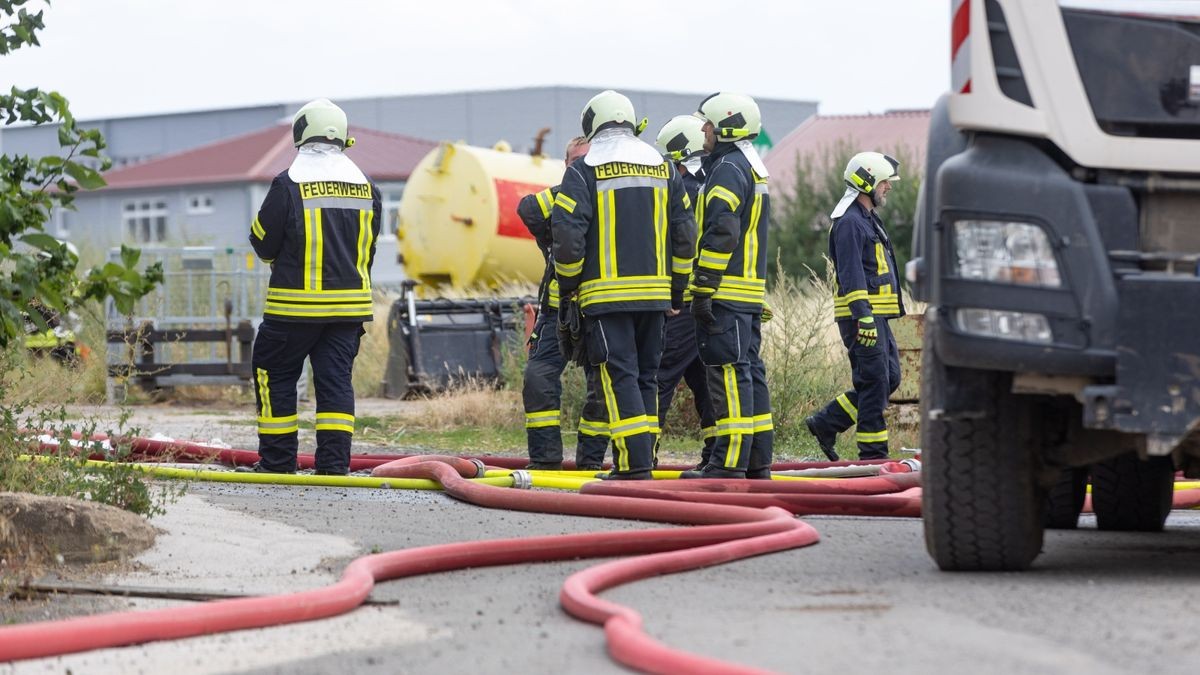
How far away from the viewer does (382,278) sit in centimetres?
5431

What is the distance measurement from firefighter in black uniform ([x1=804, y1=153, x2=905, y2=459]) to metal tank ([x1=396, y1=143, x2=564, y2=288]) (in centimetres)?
1178

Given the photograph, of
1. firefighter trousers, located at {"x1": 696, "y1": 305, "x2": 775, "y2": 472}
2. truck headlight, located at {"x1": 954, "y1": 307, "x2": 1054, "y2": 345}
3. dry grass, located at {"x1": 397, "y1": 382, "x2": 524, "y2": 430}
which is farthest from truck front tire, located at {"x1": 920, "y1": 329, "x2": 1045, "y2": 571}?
dry grass, located at {"x1": 397, "y1": 382, "x2": 524, "y2": 430}

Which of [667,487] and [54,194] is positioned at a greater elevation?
[54,194]

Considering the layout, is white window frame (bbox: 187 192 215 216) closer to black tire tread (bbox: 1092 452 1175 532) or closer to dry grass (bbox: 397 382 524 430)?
dry grass (bbox: 397 382 524 430)

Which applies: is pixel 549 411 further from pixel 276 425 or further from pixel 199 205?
pixel 199 205

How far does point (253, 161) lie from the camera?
55969 millimetres

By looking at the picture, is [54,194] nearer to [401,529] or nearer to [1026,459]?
[401,529]

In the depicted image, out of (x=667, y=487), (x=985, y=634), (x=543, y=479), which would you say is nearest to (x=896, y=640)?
(x=985, y=634)

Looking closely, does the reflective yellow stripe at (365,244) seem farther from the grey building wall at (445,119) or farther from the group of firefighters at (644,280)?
the grey building wall at (445,119)

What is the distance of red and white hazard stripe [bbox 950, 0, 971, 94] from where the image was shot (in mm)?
5598

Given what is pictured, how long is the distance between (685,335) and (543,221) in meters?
1.70

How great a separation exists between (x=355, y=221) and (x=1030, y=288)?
214 inches

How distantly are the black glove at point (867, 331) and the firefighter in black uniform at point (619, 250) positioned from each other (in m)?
2.13

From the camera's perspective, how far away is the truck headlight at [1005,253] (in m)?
5.34
